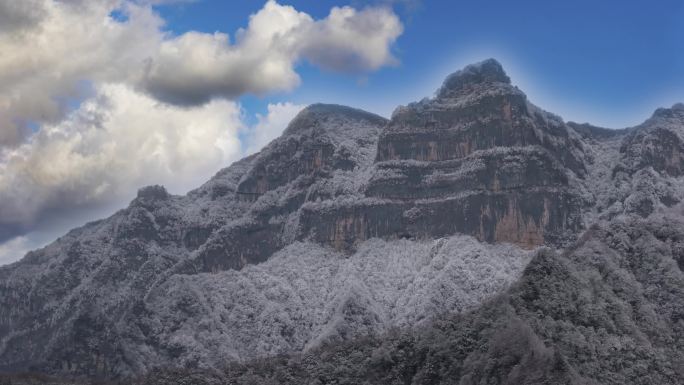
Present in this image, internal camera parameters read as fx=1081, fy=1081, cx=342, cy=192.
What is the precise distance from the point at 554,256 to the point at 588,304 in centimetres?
1336

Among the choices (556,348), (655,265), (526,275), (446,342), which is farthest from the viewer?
(655,265)

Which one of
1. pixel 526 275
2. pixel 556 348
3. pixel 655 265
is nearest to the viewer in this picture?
pixel 556 348

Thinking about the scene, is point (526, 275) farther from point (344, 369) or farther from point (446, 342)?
point (344, 369)

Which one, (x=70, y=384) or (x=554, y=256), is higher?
(x=554, y=256)

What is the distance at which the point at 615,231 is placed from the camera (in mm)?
193875

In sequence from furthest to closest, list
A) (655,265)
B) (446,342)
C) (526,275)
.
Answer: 1. (655,265)
2. (526,275)
3. (446,342)

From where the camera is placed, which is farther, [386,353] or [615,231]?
[615,231]

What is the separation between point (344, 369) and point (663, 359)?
1917 inches

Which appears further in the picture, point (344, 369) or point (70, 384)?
point (70, 384)

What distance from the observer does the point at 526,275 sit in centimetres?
17038

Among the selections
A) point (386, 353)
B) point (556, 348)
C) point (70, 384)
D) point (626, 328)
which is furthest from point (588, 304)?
point (70, 384)

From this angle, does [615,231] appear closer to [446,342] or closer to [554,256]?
[554,256]

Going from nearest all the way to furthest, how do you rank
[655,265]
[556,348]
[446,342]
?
[556,348]
[446,342]
[655,265]

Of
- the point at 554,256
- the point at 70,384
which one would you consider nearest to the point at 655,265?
the point at 554,256
